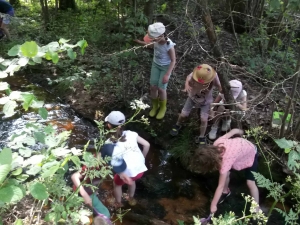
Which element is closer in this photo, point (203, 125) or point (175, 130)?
point (203, 125)

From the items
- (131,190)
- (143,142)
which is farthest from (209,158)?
(131,190)

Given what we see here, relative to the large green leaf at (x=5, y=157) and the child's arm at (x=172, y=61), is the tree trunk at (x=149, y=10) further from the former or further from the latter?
the large green leaf at (x=5, y=157)

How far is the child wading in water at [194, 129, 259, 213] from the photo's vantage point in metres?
3.17

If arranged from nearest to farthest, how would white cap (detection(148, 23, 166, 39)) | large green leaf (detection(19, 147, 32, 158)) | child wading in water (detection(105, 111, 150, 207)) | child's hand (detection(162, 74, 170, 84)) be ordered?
large green leaf (detection(19, 147, 32, 158))
child wading in water (detection(105, 111, 150, 207))
white cap (detection(148, 23, 166, 39))
child's hand (detection(162, 74, 170, 84))

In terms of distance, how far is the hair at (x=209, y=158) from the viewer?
3143 mm

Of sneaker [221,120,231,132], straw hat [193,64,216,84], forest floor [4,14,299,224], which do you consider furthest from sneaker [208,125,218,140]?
straw hat [193,64,216,84]

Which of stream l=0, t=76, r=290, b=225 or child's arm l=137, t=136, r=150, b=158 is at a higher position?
child's arm l=137, t=136, r=150, b=158

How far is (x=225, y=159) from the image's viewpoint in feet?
10.6

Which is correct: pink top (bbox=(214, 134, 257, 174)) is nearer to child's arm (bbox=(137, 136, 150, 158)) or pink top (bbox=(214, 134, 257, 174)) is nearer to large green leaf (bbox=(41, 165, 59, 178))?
child's arm (bbox=(137, 136, 150, 158))

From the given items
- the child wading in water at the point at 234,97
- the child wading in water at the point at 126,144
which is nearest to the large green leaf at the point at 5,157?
the child wading in water at the point at 126,144

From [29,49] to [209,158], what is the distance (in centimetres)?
219

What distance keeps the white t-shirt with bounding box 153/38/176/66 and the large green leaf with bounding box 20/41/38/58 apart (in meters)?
3.04

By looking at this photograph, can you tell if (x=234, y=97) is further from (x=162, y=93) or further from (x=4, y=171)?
(x=4, y=171)

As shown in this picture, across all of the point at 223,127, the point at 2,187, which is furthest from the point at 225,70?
the point at 2,187
